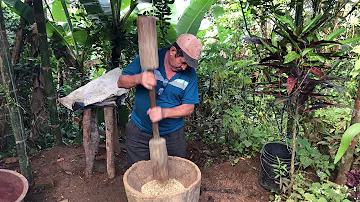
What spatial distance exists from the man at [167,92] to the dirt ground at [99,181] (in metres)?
0.49

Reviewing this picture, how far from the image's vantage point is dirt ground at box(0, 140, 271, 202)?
2818 mm

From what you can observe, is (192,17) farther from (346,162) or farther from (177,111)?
(346,162)

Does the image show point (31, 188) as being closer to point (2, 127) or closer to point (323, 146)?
point (2, 127)

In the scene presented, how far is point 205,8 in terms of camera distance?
3406 mm

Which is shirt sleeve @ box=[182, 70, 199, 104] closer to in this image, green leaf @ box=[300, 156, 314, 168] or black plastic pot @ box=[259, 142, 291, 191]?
black plastic pot @ box=[259, 142, 291, 191]

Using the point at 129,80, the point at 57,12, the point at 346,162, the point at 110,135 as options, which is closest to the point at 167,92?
the point at 129,80

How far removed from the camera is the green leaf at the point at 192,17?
3.41 m

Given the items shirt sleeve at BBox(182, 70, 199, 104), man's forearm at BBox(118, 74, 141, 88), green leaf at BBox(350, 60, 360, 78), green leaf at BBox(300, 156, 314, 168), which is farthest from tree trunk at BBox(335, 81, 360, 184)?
man's forearm at BBox(118, 74, 141, 88)

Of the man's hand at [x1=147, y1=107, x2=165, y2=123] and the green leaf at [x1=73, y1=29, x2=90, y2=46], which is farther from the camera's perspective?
the green leaf at [x1=73, y1=29, x2=90, y2=46]

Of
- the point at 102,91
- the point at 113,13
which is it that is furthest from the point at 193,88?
the point at 113,13

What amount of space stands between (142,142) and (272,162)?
1182 millimetres

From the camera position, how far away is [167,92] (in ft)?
7.67

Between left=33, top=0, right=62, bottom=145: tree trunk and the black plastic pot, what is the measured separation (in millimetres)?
2308

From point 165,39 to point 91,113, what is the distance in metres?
1.18
